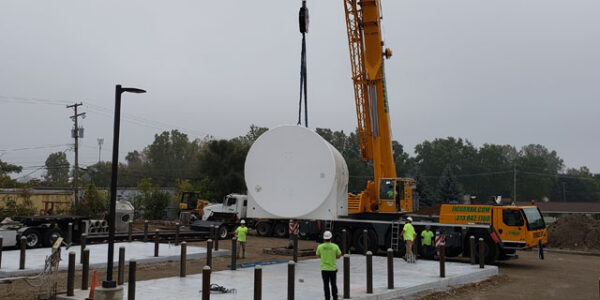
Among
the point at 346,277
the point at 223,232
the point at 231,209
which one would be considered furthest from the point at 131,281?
the point at 231,209

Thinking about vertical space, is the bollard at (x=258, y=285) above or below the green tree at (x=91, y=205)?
below

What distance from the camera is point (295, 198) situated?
13508 millimetres

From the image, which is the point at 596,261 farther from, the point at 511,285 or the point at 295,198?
the point at 295,198

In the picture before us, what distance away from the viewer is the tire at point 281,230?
3303 centimetres

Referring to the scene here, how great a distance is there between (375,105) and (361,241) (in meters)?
6.20

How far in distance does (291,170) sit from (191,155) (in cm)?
9327

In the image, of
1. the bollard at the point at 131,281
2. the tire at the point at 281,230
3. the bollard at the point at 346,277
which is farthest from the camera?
the tire at the point at 281,230

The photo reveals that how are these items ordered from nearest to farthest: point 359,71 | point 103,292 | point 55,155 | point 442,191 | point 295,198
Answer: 1. point 103,292
2. point 295,198
3. point 359,71
4. point 442,191
5. point 55,155

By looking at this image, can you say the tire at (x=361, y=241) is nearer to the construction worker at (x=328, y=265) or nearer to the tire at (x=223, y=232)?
the tire at (x=223, y=232)

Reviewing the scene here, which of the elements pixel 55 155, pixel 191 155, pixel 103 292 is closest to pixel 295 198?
pixel 103 292

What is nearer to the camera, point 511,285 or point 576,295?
point 576,295

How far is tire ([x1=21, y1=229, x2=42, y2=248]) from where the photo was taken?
21.7 metres

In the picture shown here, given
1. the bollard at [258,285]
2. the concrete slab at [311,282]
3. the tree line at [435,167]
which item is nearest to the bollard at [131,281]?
the concrete slab at [311,282]

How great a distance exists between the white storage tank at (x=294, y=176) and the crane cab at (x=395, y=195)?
8.22m
